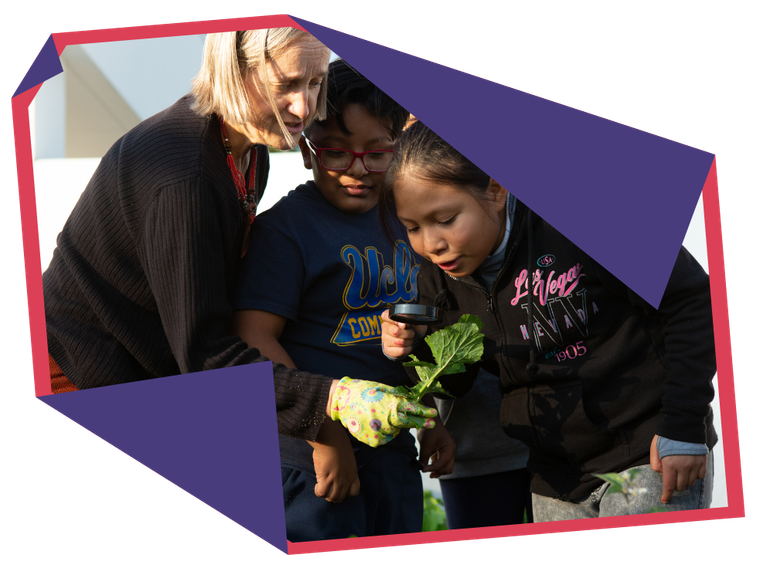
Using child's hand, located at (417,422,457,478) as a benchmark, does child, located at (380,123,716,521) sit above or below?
above

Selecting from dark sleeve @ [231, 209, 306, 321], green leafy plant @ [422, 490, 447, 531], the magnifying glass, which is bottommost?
green leafy plant @ [422, 490, 447, 531]

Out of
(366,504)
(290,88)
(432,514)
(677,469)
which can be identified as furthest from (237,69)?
(432,514)

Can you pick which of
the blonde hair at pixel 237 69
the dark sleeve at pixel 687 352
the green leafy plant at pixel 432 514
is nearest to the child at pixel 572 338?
the dark sleeve at pixel 687 352

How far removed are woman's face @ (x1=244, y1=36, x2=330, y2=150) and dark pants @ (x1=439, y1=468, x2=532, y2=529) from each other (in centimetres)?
103

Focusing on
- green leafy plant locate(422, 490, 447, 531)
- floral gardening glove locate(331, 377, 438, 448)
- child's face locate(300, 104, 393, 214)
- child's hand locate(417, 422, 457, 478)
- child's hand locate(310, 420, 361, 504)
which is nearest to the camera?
floral gardening glove locate(331, 377, 438, 448)

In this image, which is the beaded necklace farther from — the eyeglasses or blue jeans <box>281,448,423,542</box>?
blue jeans <box>281,448,423,542</box>

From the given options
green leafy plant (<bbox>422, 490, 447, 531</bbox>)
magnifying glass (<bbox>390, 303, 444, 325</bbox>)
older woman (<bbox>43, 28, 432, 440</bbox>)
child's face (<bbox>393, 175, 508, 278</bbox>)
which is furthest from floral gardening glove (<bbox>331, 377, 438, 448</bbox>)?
green leafy plant (<bbox>422, 490, 447, 531</bbox>)

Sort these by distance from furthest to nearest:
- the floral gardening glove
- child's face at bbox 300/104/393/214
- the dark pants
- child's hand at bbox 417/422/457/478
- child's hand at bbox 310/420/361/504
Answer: the dark pants, child's hand at bbox 417/422/457/478, child's face at bbox 300/104/393/214, child's hand at bbox 310/420/361/504, the floral gardening glove

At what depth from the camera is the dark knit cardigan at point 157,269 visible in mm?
1156

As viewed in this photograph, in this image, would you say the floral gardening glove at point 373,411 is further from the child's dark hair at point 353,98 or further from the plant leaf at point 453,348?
the child's dark hair at point 353,98

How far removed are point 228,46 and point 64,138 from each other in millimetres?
461

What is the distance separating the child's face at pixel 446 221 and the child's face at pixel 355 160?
0.12m

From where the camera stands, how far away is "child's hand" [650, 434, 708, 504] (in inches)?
50.6

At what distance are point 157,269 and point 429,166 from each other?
1.86 feet
